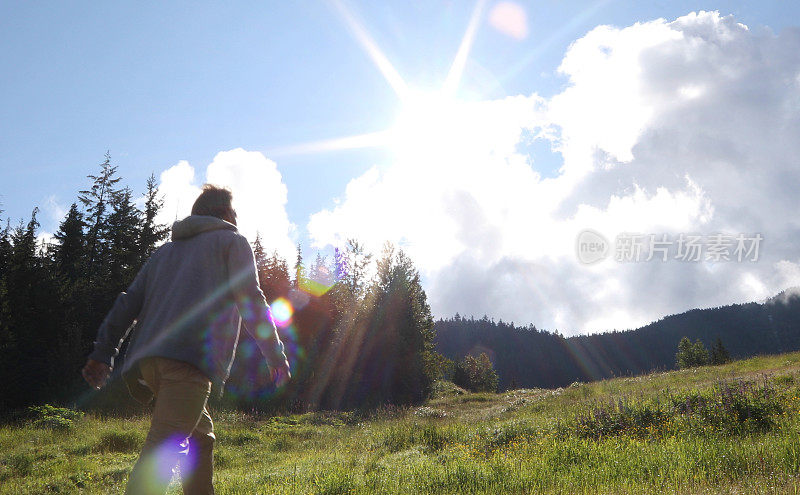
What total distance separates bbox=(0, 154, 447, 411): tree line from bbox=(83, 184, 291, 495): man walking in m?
16.1

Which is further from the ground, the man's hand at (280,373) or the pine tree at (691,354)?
the man's hand at (280,373)

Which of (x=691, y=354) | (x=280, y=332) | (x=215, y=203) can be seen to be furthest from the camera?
(x=691, y=354)

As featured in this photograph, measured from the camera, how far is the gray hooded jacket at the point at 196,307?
2.78m

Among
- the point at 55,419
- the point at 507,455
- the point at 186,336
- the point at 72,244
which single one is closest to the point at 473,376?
the point at 72,244

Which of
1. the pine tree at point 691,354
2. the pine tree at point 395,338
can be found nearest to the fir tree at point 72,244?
the pine tree at point 395,338

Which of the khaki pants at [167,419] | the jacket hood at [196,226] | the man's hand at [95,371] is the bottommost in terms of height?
the khaki pants at [167,419]

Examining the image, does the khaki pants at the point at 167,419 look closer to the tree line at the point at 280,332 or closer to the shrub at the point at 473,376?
the tree line at the point at 280,332

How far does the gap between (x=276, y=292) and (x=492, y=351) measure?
551 ft

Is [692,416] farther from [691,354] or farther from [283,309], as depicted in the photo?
[691,354]

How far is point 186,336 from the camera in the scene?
9.09ft

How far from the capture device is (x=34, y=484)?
251 inches

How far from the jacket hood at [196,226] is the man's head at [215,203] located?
14cm

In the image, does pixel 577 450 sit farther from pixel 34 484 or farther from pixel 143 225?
pixel 143 225

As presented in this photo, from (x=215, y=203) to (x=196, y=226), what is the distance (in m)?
0.29
